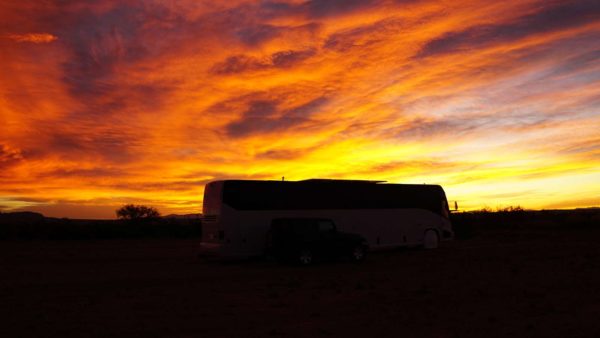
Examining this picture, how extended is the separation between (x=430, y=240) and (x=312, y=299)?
17.8 m

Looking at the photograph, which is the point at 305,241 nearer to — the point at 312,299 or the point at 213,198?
the point at 213,198

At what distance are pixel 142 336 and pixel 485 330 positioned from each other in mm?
6030

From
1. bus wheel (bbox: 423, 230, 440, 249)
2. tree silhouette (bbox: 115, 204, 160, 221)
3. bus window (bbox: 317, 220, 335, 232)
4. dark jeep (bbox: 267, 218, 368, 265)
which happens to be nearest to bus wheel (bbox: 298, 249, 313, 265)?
dark jeep (bbox: 267, 218, 368, 265)

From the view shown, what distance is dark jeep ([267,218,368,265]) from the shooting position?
21.6 meters

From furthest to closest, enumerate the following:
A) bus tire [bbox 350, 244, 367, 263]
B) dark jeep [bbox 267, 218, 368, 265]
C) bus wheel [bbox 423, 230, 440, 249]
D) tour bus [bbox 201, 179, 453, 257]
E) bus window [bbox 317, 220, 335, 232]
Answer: bus wheel [bbox 423, 230, 440, 249]
bus tire [bbox 350, 244, 367, 263]
tour bus [bbox 201, 179, 453, 257]
bus window [bbox 317, 220, 335, 232]
dark jeep [bbox 267, 218, 368, 265]

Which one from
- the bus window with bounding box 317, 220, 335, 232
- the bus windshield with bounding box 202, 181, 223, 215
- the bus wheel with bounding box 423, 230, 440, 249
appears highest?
the bus windshield with bounding box 202, 181, 223, 215

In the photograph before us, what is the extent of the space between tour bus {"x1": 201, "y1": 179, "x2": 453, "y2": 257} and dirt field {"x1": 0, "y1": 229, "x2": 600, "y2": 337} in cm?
177

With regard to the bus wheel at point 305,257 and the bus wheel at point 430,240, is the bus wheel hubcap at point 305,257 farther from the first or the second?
the bus wheel at point 430,240

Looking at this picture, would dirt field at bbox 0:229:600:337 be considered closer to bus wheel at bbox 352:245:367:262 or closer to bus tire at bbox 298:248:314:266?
bus tire at bbox 298:248:314:266

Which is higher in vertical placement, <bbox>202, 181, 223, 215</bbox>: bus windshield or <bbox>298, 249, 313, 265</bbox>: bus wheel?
<bbox>202, 181, 223, 215</bbox>: bus windshield

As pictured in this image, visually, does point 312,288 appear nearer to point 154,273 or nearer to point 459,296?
point 459,296

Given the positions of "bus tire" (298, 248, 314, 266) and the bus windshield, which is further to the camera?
the bus windshield

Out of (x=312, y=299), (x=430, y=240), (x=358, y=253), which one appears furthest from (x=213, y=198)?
(x=430, y=240)

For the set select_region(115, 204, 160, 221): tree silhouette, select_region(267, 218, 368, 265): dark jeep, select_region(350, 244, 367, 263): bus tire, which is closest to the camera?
select_region(267, 218, 368, 265): dark jeep
